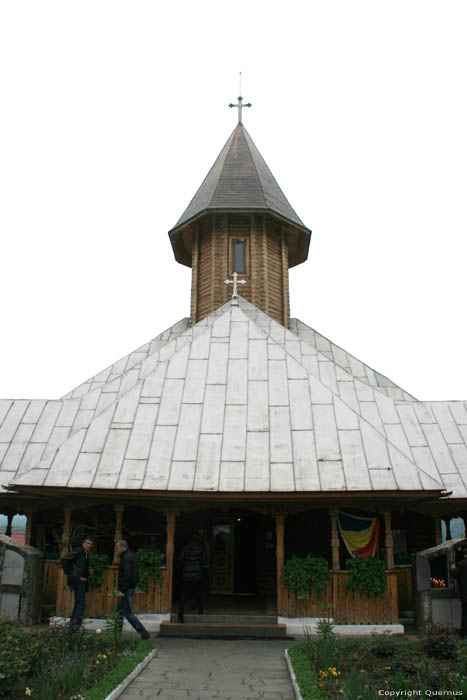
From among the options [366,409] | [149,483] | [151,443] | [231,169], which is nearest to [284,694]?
[149,483]

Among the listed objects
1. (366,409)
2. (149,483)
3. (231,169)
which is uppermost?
(231,169)

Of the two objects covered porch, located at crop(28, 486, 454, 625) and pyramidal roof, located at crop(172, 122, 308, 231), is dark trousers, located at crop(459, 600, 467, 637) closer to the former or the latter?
covered porch, located at crop(28, 486, 454, 625)

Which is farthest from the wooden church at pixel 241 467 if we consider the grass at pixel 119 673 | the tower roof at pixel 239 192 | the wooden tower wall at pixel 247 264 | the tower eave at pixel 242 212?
the tower roof at pixel 239 192

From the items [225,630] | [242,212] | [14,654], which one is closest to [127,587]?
[225,630]

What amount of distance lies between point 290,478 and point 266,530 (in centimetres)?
397

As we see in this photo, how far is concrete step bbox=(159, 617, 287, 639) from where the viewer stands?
33.3 ft

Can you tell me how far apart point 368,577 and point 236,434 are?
141 inches

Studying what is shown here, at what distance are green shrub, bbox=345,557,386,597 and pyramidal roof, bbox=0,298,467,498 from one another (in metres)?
1.43

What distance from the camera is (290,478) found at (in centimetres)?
1076

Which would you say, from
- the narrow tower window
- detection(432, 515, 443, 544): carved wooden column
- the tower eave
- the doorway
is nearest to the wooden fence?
the doorway

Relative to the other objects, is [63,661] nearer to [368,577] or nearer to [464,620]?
[368,577]

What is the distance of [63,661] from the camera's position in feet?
22.7

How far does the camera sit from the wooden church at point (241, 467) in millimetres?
10750

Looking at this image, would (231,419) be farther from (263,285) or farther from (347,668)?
(263,285)
